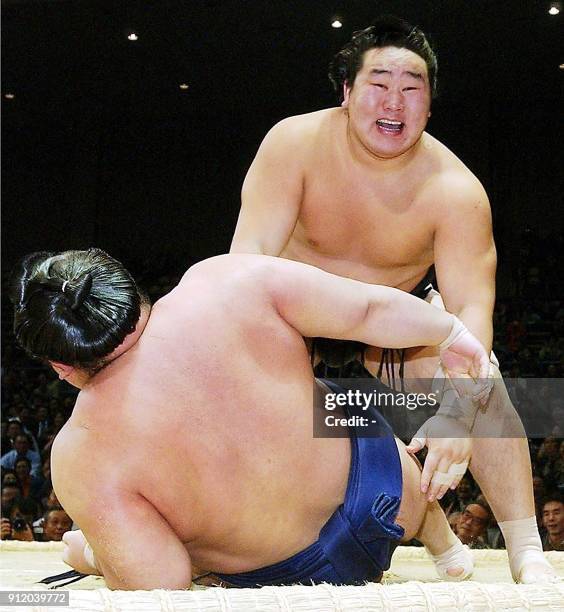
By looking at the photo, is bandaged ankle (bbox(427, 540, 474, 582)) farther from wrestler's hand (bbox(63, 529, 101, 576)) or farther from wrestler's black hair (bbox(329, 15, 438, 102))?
wrestler's black hair (bbox(329, 15, 438, 102))

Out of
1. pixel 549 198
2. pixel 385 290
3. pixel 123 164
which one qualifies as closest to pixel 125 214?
pixel 123 164

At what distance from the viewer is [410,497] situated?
1582 mm

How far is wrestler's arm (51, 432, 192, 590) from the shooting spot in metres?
1.30

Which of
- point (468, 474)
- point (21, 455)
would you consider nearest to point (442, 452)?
point (468, 474)

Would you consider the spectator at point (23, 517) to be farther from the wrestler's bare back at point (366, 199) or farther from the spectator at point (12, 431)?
the wrestler's bare back at point (366, 199)

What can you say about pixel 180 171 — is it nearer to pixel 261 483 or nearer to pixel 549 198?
pixel 549 198

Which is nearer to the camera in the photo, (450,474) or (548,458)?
A: (450,474)

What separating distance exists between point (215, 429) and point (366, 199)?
0.82 m

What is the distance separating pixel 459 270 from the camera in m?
1.87

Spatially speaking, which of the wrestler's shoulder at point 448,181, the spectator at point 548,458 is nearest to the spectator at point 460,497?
the spectator at point 548,458

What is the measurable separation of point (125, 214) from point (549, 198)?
10.7 feet

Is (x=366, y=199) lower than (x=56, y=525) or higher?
higher
